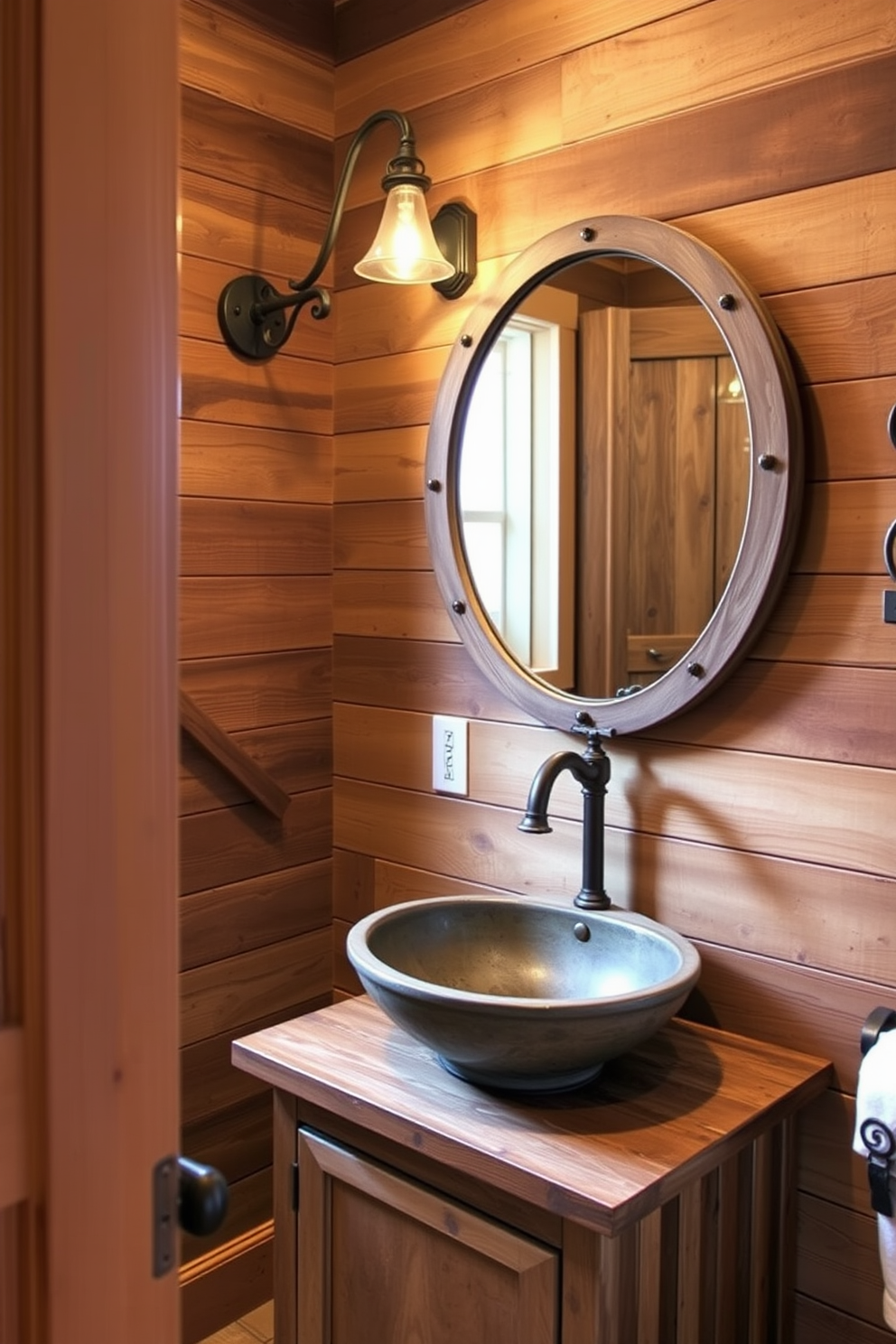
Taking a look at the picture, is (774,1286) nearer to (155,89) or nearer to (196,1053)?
(196,1053)

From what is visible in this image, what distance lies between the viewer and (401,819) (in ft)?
6.34

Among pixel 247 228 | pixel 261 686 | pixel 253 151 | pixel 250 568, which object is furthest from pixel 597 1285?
pixel 253 151

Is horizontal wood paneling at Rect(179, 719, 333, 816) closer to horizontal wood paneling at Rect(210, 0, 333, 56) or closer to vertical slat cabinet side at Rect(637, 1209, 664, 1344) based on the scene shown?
vertical slat cabinet side at Rect(637, 1209, 664, 1344)

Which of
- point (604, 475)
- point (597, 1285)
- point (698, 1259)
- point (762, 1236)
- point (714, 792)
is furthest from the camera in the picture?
point (604, 475)

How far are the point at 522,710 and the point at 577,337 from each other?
1.78 ft

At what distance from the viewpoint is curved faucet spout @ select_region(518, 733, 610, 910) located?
1501 millimetres

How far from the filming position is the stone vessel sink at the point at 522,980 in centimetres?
120

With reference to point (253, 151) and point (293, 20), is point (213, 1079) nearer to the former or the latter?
point (253, 151)

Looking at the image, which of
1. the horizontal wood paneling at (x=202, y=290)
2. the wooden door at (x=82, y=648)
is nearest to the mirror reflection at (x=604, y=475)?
the horizontal wood paneling at (x=202, y=290)

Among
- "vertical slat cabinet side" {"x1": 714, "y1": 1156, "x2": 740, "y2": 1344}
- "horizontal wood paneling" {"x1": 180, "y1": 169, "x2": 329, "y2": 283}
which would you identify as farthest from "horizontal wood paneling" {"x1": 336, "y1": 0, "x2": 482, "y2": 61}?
"vertical slat cabinet side" {"x1": 714, "y1": 1156, "x2": 740, "y2": 1344}

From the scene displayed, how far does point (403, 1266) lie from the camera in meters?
1.33

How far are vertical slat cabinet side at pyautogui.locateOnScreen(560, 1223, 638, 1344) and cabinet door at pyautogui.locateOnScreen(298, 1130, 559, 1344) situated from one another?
2cm

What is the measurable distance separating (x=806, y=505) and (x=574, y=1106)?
76cm

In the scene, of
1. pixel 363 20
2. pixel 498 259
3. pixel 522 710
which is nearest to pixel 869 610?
pixel 522 710
